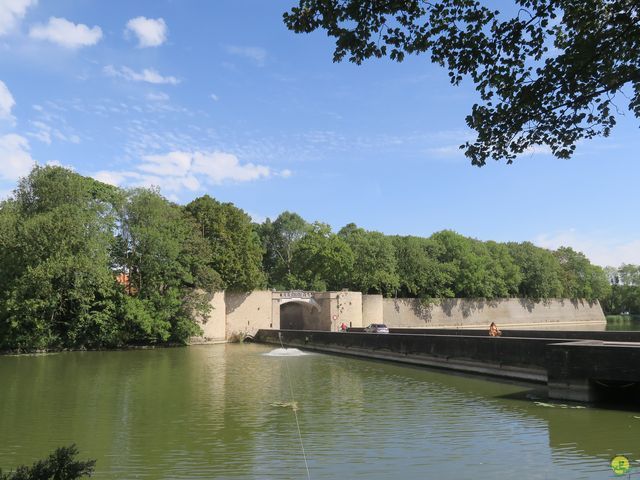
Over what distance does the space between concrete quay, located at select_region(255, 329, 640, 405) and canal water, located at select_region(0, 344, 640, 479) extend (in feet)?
3.03

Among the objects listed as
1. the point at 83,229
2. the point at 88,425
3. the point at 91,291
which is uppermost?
the point at 83,229

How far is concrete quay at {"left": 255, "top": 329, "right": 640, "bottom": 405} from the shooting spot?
1544 centimetres

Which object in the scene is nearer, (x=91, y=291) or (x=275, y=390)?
(x=275, y=390)

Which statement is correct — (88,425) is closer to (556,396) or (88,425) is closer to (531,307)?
(556,396)

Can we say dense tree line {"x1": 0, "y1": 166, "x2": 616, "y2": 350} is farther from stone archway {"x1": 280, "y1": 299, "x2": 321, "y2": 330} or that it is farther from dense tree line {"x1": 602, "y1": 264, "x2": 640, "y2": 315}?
dense tree line {"x1": 602, "y1": 264, "x2": 640, "y2": 315}

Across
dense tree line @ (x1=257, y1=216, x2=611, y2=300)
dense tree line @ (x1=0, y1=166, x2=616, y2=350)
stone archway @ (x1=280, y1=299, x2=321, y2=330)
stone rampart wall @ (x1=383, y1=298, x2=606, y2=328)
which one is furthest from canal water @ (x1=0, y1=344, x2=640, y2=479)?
stone rampart wall @ (x1=383, y1=298, x2=606, y2=328)

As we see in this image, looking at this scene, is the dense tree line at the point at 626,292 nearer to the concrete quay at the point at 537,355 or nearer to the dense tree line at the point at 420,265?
the dense tree line at the point at 420,265

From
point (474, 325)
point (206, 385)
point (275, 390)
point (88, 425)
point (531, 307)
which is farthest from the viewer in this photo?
point (531, 307)

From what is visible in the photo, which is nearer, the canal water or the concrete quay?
the canal water

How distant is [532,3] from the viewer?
22.1ft

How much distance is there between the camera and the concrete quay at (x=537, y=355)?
50.6 feet

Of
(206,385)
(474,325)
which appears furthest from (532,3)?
(474,325)

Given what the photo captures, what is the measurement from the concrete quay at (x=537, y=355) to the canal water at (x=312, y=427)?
92 centimetres

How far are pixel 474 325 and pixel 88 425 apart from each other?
225 feet
